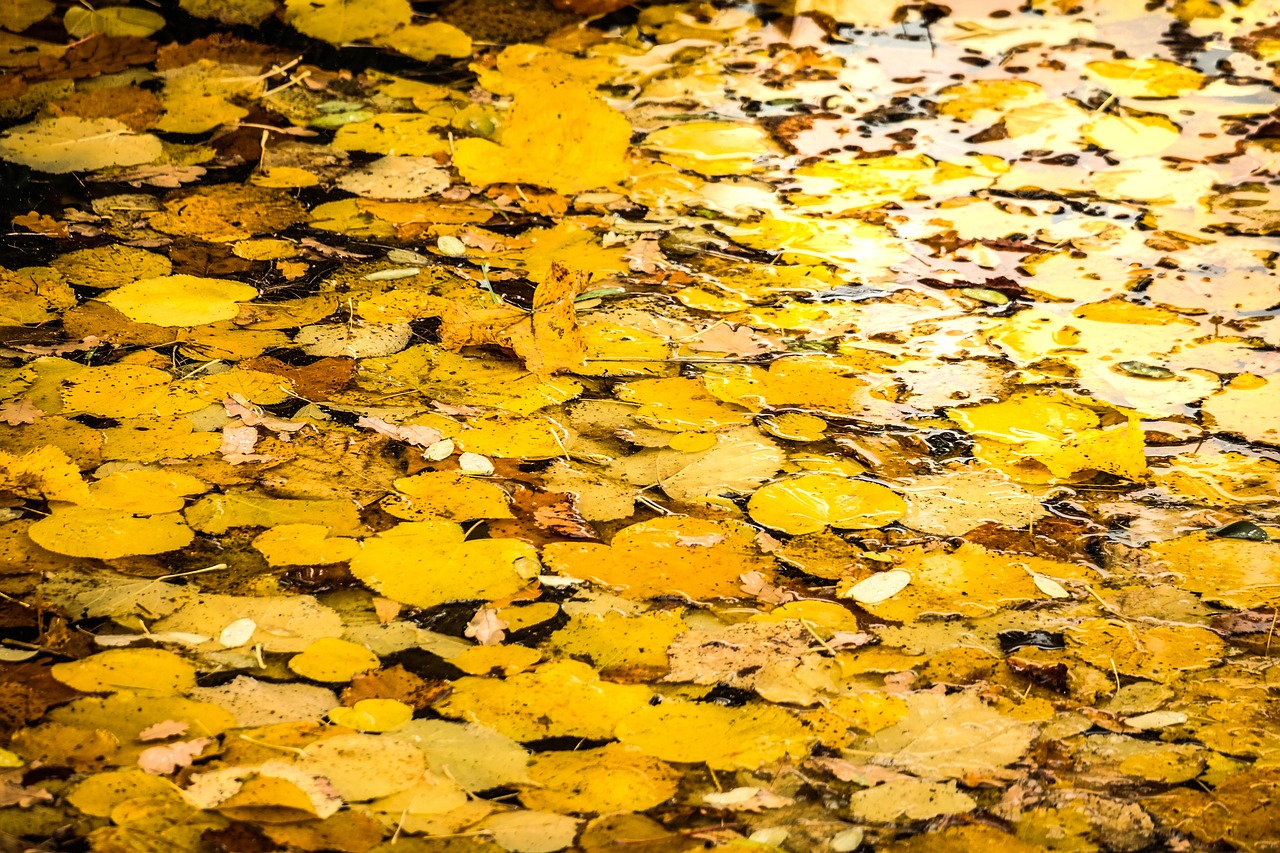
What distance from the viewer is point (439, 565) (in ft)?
3.15

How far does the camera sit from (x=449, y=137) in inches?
70.6

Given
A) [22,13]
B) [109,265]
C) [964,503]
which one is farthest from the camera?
[22,13]

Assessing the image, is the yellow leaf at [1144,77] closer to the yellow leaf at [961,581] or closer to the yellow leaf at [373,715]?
the yellow leaf at [961,581]

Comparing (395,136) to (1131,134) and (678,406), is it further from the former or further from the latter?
(1131,134)

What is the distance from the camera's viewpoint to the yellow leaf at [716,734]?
794 millimetres

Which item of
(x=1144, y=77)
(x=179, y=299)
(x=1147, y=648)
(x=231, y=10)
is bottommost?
(x=1147, y=648)

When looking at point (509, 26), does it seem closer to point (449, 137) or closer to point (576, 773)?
point (449, 137)

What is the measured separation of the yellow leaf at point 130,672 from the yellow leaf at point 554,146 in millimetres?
1031

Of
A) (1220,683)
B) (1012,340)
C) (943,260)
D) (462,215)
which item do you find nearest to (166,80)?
(462,215)

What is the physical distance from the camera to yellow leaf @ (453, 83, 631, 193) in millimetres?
1721

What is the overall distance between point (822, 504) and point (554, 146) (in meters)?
0.92

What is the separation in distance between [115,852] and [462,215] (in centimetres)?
110

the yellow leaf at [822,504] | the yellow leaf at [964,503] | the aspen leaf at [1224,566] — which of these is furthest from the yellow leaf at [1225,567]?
the yellow leaf at [822,504]

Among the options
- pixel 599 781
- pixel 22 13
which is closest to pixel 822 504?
pixel 599 781
